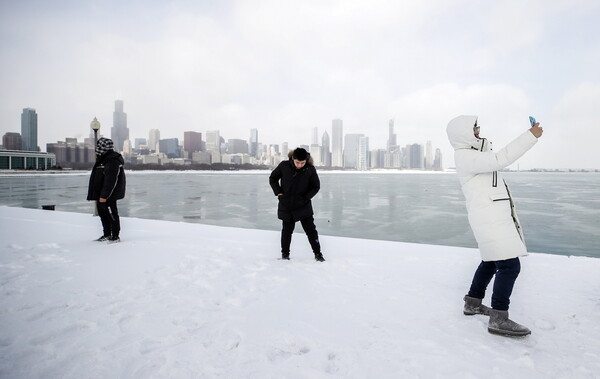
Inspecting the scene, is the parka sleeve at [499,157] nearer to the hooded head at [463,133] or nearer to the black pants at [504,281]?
the hooded head at [463,133]

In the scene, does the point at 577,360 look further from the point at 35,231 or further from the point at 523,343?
the point at 35,231

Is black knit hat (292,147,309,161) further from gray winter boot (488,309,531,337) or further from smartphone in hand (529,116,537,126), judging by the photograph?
gray winter boot (488,309,531,337)

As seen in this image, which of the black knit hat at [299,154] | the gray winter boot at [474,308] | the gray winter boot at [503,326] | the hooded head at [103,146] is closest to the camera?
the gray winter boot at [503,326]

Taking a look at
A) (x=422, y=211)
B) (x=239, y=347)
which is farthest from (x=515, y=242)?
(x=422, y=211)

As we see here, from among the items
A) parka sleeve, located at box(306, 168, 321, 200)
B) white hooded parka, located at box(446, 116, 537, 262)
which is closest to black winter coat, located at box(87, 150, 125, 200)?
parka sleeve, located at box(306, 168, 321, 200)

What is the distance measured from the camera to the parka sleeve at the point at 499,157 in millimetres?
2434

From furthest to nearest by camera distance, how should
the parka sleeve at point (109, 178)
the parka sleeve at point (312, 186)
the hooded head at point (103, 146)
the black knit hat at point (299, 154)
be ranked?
the hooded head at point (103, 146) → the parka sleeve at point (109, 178) → the parka sleeve at point (312, 186) → the black knit hat at point (299, 154)

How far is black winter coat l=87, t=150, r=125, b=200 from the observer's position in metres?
5.77

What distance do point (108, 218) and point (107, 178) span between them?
704mm

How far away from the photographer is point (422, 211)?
18297 millimetres

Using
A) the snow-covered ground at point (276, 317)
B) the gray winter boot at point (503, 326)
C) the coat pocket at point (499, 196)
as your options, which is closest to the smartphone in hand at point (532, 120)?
the coat pocket at point (499, 196)

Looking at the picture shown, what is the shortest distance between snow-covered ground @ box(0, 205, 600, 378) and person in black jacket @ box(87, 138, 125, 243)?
2.53 ft

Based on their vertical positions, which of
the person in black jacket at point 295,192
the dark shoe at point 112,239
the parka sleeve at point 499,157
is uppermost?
the parka sleeve at point 499,157

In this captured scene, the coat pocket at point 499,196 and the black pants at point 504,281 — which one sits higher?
the coat pocket at point 499,196
